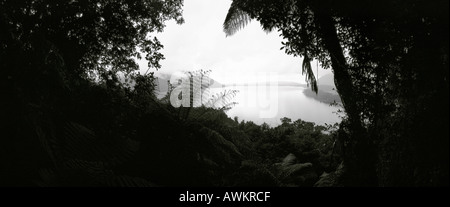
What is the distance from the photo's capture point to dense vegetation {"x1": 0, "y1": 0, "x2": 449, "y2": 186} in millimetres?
2285

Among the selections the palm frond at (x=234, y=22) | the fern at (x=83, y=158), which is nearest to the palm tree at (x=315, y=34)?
the fern at (x=83, y=158)

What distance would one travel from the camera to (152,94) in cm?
501

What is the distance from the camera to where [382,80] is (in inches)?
109

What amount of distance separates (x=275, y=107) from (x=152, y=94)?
1010 centimetres

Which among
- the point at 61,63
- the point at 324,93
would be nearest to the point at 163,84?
the point at 61,63

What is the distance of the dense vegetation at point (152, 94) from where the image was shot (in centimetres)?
229

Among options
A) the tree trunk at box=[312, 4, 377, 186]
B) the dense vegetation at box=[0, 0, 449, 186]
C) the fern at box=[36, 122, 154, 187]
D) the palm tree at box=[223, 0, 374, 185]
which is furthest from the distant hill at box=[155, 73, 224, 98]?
the tree trunk at box=[312, 4, 377, 186]

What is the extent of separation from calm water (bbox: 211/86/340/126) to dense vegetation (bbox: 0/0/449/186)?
750 cm

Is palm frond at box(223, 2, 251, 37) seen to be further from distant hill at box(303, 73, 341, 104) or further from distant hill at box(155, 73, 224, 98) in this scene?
distant hill at box(303, 73, 341, 104)

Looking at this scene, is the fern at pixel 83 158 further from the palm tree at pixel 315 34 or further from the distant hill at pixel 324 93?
the distant hill at pixel 324 93

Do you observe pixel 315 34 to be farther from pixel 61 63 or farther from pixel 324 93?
pixel 324 93

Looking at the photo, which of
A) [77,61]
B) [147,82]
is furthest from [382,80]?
[77,61]
